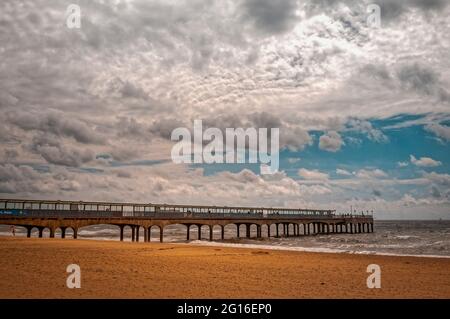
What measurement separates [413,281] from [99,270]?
1218 centimetres

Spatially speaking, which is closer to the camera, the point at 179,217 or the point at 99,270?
the point at 99,270

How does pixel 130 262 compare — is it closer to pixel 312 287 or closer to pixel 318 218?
pixel 312 287

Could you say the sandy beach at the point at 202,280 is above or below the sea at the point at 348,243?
above

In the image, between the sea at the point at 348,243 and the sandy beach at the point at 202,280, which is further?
the sea at the point at 348,243

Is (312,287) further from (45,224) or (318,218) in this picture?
(318,218)

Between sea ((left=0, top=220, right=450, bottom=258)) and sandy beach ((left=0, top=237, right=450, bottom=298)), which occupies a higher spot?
sandy beach ((left=0, top=237, right=450, bottom=298))

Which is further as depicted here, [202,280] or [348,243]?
[348,243]

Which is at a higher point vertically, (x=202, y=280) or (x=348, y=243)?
(x=202, y=280)

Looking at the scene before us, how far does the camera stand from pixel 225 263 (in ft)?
63.5

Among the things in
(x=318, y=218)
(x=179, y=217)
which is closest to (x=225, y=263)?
(x=179, y=217)

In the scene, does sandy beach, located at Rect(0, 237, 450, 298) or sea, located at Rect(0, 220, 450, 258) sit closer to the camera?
sandy beach, located at Rect(0, 237, 450, 298)
